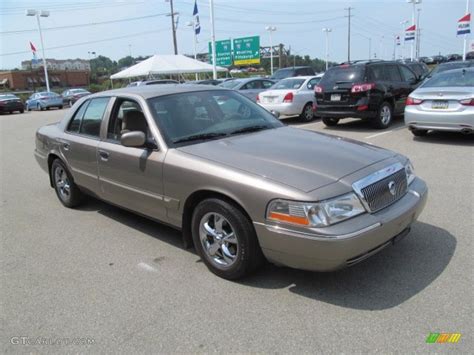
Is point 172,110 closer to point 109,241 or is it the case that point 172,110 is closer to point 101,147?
point 101,147

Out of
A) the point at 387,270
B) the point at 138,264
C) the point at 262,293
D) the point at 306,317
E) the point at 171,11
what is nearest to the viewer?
the point at 306,317

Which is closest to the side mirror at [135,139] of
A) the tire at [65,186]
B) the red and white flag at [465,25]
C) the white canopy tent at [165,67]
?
the tire at [65,186]

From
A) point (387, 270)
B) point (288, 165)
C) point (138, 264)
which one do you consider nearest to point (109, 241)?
point (138, 264)

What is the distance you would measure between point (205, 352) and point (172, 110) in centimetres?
249

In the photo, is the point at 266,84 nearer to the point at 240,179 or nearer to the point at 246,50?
the point at 240,179

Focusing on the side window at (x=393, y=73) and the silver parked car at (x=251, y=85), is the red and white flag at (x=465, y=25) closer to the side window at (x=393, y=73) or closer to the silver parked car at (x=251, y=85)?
the silver parked car at (x=251, y=85)

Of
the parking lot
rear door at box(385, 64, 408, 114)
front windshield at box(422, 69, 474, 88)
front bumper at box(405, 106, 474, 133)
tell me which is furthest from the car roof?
rear door at box(385, 64, 408, 114)

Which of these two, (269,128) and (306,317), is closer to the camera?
(306,317)

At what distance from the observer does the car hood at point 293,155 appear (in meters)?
3.37

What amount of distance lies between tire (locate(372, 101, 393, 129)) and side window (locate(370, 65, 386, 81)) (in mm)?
672

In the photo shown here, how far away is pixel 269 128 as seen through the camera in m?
4.76

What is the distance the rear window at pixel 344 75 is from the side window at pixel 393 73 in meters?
1.10

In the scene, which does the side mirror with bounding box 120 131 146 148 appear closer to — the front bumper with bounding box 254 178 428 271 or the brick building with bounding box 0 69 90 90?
the front bumper with bounding box 254 178 428 271

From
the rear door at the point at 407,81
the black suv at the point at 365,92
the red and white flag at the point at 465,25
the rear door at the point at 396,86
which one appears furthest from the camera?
the red and white flag at the point at 465,25
